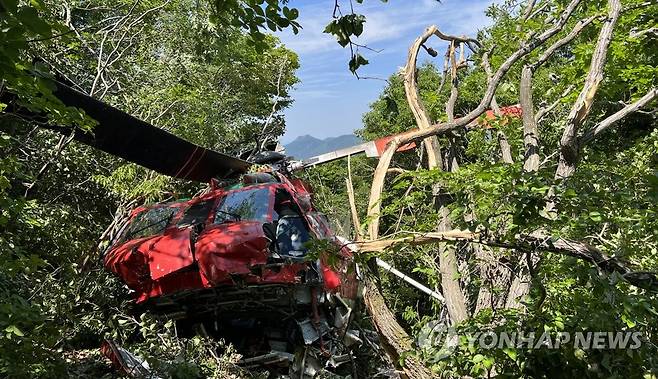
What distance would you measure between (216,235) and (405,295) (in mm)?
6864

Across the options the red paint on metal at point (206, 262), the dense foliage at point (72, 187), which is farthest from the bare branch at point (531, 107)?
the dense foliage at point (72, 187)

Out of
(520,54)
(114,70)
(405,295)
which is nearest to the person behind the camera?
(520,54)

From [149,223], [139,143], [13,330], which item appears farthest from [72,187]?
[13,330]

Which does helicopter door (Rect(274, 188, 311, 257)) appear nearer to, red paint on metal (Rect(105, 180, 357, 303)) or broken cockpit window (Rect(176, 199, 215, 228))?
red paint on metal (Rect(105, 180, 357, 303))

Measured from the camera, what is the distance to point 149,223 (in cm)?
674

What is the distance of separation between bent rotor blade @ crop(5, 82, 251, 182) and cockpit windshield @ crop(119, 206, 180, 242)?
55 centimetres

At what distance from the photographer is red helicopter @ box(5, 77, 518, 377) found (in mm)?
5180

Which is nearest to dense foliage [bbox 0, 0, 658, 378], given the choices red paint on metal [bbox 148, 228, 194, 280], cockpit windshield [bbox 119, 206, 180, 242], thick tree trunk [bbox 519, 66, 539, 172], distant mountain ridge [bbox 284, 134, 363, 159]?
thick tree trunk [bbox 519, 66, 539, 172]

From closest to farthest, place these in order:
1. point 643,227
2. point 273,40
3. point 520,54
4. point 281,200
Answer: point 643,227 < point 520,54 < point 281,200 < point 273,40

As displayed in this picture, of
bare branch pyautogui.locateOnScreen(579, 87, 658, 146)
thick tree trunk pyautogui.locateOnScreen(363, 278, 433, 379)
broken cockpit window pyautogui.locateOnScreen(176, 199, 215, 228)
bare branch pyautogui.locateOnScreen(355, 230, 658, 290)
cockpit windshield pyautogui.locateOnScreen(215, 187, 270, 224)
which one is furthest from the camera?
broken cockpit window pyautogui.locateOnScreen(176, 199, 215, 228)

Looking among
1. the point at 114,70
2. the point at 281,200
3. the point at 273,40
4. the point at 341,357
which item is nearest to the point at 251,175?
the point at 281,200

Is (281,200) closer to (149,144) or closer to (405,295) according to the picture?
(149,144)

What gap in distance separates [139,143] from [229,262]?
1.55 m

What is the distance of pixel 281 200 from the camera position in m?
6.23
